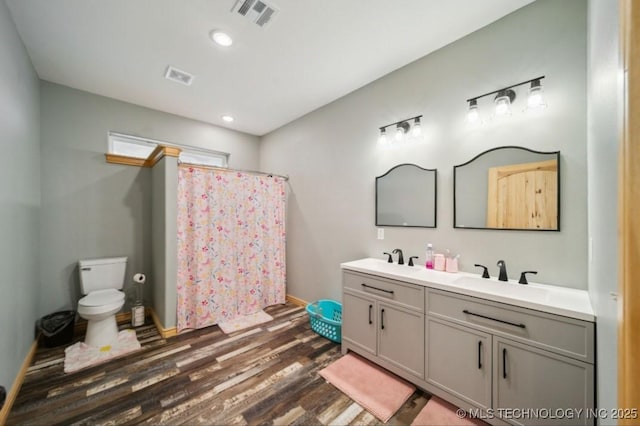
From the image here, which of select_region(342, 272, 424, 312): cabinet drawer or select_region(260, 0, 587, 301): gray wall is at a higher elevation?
select_region(260, 0, 587, 301): gray wall

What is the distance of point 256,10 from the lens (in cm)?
170

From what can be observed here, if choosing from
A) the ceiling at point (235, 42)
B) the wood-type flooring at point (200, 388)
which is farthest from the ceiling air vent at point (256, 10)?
the wood-type flooring at point (200, 388)

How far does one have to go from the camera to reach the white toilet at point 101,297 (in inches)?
89.7

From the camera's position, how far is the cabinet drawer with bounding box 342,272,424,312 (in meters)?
1.76

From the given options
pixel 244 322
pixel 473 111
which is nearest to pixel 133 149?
pixel 244 322

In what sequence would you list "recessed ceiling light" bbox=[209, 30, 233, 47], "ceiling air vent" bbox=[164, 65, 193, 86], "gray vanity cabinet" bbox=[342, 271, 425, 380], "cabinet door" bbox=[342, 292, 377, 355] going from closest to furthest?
"gray vanity cabinet" bbox=[342, 271, 425, 380]
"recessed ceiling light" bbox=[209, 30, 233, 47]
"cabinet door" bbox=[342, 292, 377, 355]
"ceiling air vent" bbox=[164, 65, 193, 86]

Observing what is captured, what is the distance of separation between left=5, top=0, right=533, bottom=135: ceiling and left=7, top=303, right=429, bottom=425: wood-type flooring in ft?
9.11

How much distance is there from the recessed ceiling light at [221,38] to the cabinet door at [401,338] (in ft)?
8.36

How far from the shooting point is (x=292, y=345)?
239cm

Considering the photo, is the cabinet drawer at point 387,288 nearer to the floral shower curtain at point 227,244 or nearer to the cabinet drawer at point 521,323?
the cabinet drawer at point 521,323

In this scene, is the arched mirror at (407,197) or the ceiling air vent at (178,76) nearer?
the arched mirror at (407,197)

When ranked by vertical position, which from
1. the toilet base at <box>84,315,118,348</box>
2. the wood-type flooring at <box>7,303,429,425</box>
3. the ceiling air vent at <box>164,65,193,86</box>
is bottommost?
the wood-type flooring at <box>7,303,429,425</box>

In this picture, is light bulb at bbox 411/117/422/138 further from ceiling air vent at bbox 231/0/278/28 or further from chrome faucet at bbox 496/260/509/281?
ceiling air vent at bbox 231/0/278/28

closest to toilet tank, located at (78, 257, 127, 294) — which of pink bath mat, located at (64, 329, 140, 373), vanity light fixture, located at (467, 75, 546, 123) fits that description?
pink bath mat, located at (64, 329, 140, 373)
